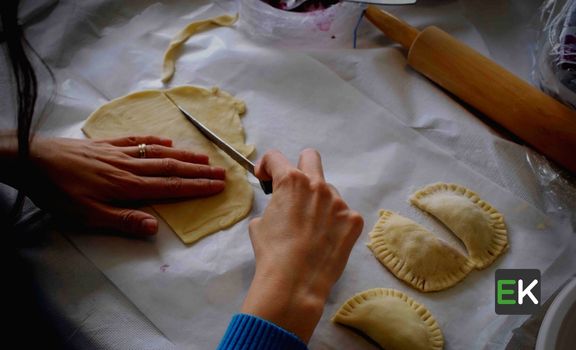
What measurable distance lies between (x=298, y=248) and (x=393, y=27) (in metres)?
0.88

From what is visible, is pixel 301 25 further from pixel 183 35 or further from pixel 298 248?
pixel 298 248

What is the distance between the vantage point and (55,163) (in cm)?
107

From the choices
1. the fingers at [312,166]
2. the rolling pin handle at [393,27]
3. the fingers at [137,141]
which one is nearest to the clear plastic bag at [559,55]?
the rolling pin handle at [393,27]

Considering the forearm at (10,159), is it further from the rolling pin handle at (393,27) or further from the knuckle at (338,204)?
the rolling pin handle at (393,27)

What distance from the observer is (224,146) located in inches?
47.5

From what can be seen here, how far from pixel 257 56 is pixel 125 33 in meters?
0.43

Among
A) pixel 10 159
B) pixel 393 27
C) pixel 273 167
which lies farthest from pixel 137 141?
pixel 393 27

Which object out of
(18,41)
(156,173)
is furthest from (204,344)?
(18,41)

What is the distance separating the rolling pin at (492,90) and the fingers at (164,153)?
71 cm

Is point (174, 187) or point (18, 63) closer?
point (18, 63)

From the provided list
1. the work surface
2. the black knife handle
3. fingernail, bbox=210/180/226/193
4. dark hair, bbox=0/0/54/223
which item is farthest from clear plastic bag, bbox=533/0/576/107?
dark hair, bbox=0/0/54/223

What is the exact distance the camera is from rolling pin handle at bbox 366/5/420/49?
1457 millimetres

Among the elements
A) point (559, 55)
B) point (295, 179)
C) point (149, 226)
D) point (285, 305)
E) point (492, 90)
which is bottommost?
point (149, 226)

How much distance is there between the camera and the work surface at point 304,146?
1.01 metres
